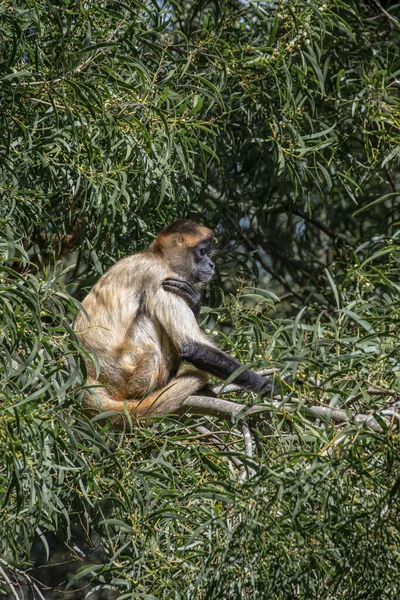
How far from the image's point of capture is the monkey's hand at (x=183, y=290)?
630 centimetres

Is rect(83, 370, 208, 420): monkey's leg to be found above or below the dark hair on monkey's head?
below

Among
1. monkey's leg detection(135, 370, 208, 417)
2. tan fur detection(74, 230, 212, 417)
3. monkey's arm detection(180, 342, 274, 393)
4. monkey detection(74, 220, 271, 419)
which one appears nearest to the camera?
monkey's leg detection(135, 370, 208, 417)

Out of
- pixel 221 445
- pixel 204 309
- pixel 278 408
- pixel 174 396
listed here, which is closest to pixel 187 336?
pixel 204 309

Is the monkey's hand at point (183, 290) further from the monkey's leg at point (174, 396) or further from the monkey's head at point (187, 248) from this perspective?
the monkey's leg at point (174, 396)

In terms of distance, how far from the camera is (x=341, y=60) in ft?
23.1

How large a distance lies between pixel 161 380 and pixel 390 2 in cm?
485

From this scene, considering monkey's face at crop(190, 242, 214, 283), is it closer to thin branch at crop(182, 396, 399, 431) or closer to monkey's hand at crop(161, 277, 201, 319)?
monkey's hand at crop(161, 277, 201, 319)

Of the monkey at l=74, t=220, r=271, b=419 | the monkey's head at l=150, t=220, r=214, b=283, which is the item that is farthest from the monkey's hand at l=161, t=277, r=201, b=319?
the monkey's head at l=150, t=220, r=214, b=283

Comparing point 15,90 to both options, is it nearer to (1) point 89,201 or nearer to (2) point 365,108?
(1) point 89,201

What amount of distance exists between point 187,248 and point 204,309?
57cm

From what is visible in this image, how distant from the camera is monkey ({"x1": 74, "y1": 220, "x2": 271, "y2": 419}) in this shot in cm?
591

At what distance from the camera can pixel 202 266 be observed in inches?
265

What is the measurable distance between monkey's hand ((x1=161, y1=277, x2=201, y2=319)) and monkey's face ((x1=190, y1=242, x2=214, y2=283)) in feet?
1.20

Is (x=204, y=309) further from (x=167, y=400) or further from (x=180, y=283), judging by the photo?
(x=167, y=400)
